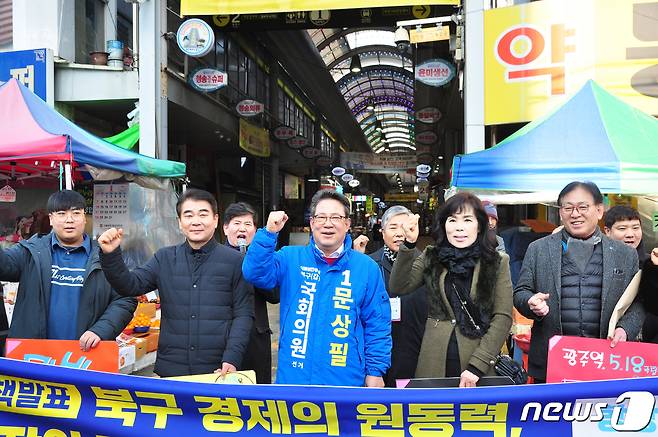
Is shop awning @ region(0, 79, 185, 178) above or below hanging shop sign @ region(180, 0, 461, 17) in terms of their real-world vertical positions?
below

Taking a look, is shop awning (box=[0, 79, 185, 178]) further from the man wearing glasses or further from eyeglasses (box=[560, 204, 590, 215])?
eyeglasses (box=[560, 204, 590, 215])

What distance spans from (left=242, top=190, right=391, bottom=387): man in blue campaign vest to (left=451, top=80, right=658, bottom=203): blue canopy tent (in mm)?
3217

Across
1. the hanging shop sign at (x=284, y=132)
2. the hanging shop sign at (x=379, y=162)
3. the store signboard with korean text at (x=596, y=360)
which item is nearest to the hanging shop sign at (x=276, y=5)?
the store signboard with korean text at (x=596, y=360)

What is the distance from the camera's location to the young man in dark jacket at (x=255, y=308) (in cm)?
362

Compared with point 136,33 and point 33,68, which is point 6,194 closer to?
point 33,68

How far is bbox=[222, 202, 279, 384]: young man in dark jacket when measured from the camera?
11.9ft

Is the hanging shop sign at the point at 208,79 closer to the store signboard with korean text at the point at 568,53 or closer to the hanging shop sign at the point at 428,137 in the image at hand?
the store signboard with korean text at the point at 568,53

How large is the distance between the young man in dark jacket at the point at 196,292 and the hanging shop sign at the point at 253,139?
11.2 m

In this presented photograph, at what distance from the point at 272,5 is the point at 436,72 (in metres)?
3.52

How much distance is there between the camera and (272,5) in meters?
9.05

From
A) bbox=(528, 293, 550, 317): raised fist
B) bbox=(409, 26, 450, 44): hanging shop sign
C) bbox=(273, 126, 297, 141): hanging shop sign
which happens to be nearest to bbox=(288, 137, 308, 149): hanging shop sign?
bbox=(273, 126, 297, 141): hanging shop sign

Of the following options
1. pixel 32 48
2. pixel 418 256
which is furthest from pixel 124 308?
pixel 32 48

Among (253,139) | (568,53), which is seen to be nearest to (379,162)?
(253,139)

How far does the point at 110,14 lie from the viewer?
11.8 m
